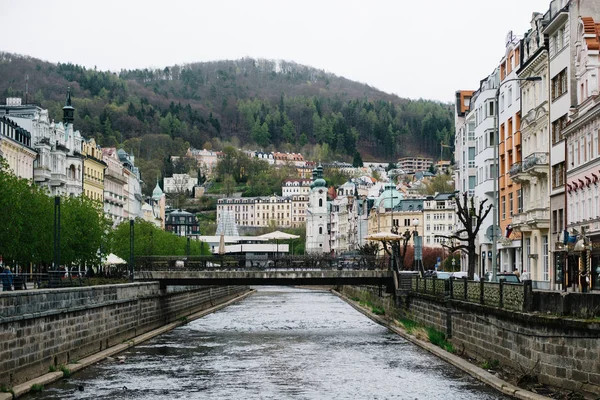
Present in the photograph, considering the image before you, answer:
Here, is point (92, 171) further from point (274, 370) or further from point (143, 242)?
point (274, 370)

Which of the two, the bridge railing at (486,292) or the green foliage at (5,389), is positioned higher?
the bridge railing at (486,292)

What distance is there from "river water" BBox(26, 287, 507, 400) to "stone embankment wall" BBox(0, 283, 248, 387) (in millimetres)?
1079

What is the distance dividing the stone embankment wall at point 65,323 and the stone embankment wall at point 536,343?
1450 cm

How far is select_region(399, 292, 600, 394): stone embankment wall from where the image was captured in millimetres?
25344

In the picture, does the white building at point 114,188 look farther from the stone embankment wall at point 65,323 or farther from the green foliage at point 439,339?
the green foliage at point 439,339

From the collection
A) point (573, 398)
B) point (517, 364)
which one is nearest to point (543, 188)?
point (517, 364)

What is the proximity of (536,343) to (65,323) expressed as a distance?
59.1 ft

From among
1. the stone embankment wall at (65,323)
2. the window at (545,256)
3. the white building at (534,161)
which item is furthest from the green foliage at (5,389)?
the window at (545,256)

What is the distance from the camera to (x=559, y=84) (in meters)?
61.6

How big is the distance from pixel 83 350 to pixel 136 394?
34.2ft

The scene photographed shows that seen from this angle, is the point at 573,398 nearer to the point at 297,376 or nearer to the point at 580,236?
the point at 297,376

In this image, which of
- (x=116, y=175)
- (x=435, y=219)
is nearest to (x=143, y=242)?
(x=116, y=175)

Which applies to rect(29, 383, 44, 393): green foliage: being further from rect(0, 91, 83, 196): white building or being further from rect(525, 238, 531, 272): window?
rect(0, 91, 83, 196): white building

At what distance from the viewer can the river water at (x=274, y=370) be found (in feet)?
107
